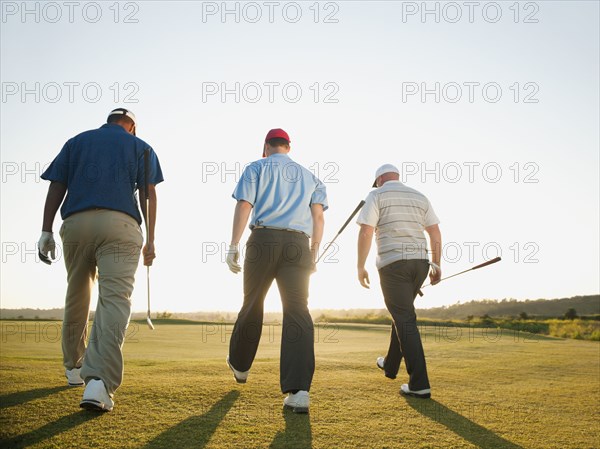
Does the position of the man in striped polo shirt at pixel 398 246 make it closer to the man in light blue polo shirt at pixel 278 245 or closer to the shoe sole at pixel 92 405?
the man in light blue polo shirt at pixel 278 245

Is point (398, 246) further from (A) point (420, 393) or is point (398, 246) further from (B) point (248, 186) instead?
(B) point (248, 186)

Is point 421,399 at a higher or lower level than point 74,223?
lower

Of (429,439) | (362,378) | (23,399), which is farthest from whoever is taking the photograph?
(362,378)

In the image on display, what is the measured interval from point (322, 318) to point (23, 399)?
2112 cm

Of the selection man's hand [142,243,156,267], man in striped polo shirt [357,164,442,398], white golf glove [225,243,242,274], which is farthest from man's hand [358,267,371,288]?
man's hand [142,243,156,267]

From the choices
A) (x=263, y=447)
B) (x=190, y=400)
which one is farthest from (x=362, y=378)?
(x=263, y=447)

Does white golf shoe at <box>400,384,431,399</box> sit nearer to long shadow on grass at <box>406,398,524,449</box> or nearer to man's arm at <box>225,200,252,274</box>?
long shadow on grass at <box>406,398,524,449</box>

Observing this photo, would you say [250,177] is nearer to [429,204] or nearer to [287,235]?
[287,235]

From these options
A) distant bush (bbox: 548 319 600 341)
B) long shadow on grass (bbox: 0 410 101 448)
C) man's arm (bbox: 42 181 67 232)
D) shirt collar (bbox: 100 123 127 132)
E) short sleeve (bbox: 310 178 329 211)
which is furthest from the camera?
distant bush (bbox: 548 319 600 341)

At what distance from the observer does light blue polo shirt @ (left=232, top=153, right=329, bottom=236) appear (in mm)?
4941

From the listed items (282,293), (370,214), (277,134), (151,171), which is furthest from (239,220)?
(370,214)

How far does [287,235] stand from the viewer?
4895 mm

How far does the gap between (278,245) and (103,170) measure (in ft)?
5.36

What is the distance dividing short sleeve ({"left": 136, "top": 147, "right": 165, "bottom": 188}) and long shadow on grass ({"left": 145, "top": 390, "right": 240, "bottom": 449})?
78.9 inches
